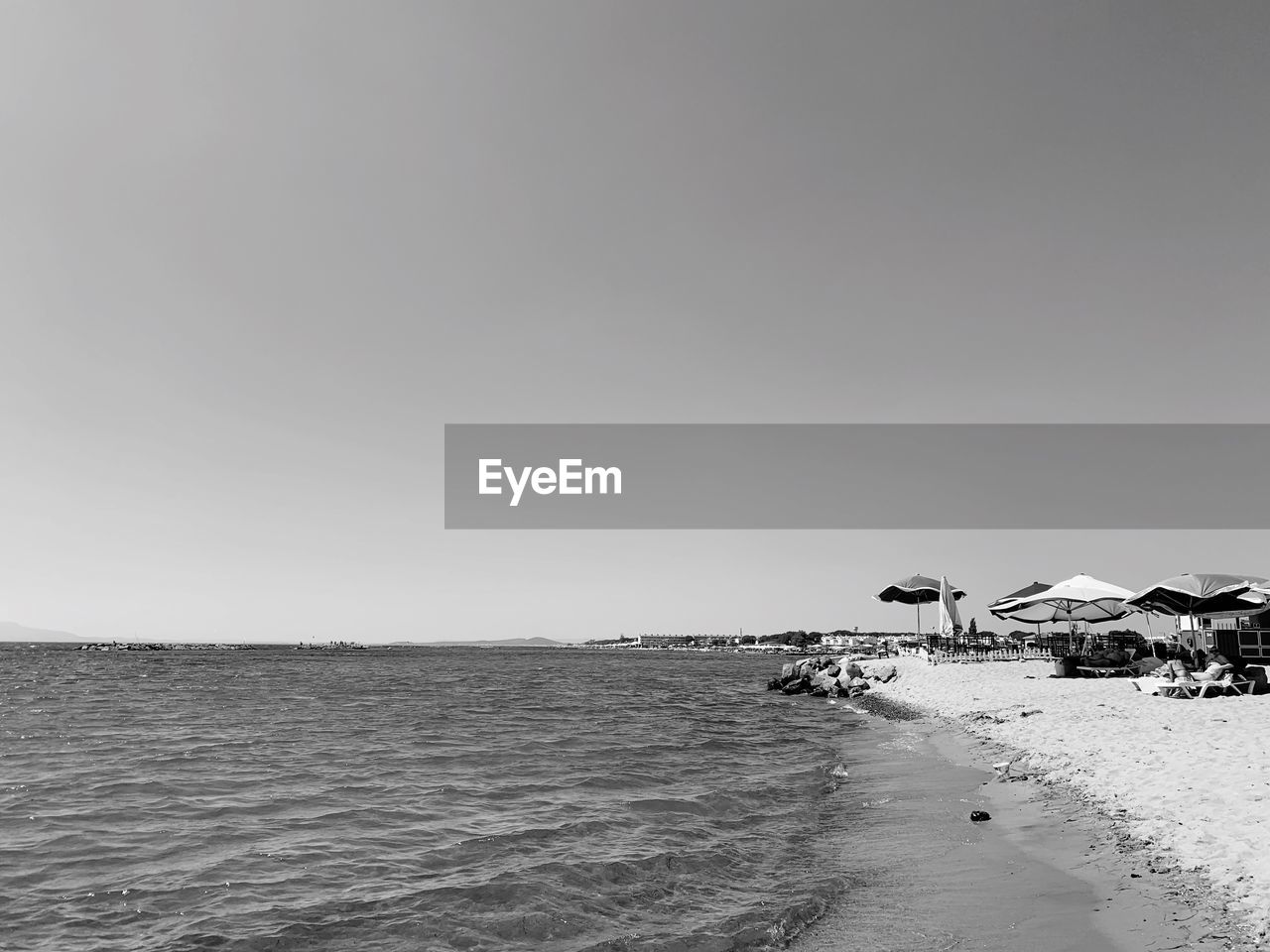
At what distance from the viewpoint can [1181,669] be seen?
19.8m

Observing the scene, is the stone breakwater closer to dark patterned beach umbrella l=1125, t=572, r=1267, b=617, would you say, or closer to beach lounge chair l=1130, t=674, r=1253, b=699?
dark patterned beach umbrella l=1125, t=572, r=1267, b=617

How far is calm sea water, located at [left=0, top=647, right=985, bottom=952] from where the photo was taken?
795cm

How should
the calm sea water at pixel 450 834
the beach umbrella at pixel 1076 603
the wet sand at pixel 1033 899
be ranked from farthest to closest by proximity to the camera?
the beach umbrella at pixel 1076 603, the calm sea water at pixel 450 834, the wet sand at pixel 1033 899

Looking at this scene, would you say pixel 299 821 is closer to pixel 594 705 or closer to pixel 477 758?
pixel 477 758

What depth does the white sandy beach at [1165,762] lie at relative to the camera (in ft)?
25.3

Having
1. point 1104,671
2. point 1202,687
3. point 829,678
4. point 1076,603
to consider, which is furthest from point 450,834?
point 829,678

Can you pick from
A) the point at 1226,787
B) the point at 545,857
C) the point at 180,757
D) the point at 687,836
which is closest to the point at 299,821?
the point at 545,857

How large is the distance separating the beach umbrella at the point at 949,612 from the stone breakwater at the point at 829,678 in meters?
3.41

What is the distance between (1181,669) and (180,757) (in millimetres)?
24626

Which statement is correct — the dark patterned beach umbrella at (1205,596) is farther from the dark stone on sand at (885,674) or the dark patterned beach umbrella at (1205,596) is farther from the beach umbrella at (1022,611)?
the dark stone on sand at (885,674)

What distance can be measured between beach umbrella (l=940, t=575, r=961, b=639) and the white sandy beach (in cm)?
1123

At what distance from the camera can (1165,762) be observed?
466 inches

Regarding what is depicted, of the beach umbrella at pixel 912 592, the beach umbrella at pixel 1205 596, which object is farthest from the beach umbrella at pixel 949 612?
the beach umbrella at pixel 1205 596

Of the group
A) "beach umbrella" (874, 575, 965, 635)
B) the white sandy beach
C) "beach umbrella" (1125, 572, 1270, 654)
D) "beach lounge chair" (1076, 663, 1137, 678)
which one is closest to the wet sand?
the white sandy beach
